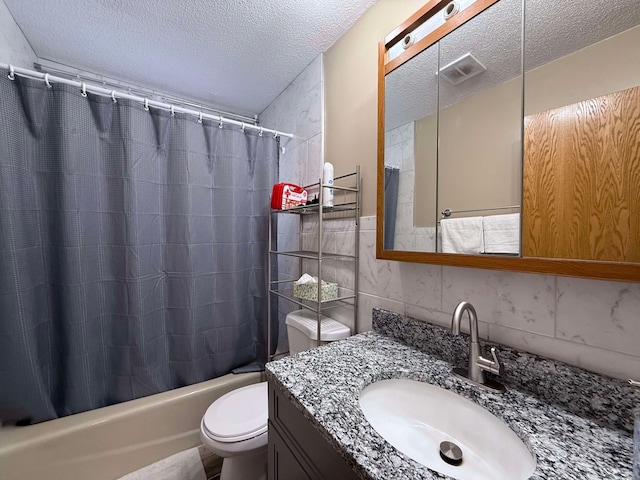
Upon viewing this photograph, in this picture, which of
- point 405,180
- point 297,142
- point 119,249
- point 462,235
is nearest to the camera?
point 462,235

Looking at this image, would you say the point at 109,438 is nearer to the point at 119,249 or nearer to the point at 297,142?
the point at 119,249

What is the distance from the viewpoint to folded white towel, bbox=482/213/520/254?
2.20 ft

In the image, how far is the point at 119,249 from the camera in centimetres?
135

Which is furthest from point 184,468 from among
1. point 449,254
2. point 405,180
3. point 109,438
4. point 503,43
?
point 503,43

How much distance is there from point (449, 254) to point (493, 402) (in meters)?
0.40

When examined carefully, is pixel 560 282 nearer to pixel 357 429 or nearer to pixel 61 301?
pixel 357 429

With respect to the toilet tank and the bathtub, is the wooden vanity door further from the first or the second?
the bathtub

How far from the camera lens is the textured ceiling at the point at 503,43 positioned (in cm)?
57

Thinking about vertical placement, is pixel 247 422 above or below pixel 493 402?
below

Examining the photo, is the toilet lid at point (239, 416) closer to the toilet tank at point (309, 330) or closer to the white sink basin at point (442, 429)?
the toilet tank at point (309, 330)

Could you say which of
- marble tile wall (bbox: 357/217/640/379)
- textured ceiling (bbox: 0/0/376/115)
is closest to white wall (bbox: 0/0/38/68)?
textured ceiling (bbox: 0/0/376/115)

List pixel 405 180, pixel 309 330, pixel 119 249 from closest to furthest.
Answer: pixel 405 180 < pixel 309 330 < pixel 119 249

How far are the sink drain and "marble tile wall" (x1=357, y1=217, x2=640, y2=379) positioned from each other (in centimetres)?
32

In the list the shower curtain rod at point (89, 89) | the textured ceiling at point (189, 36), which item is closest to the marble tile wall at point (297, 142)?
the textured ceiling at point (189, 36)
